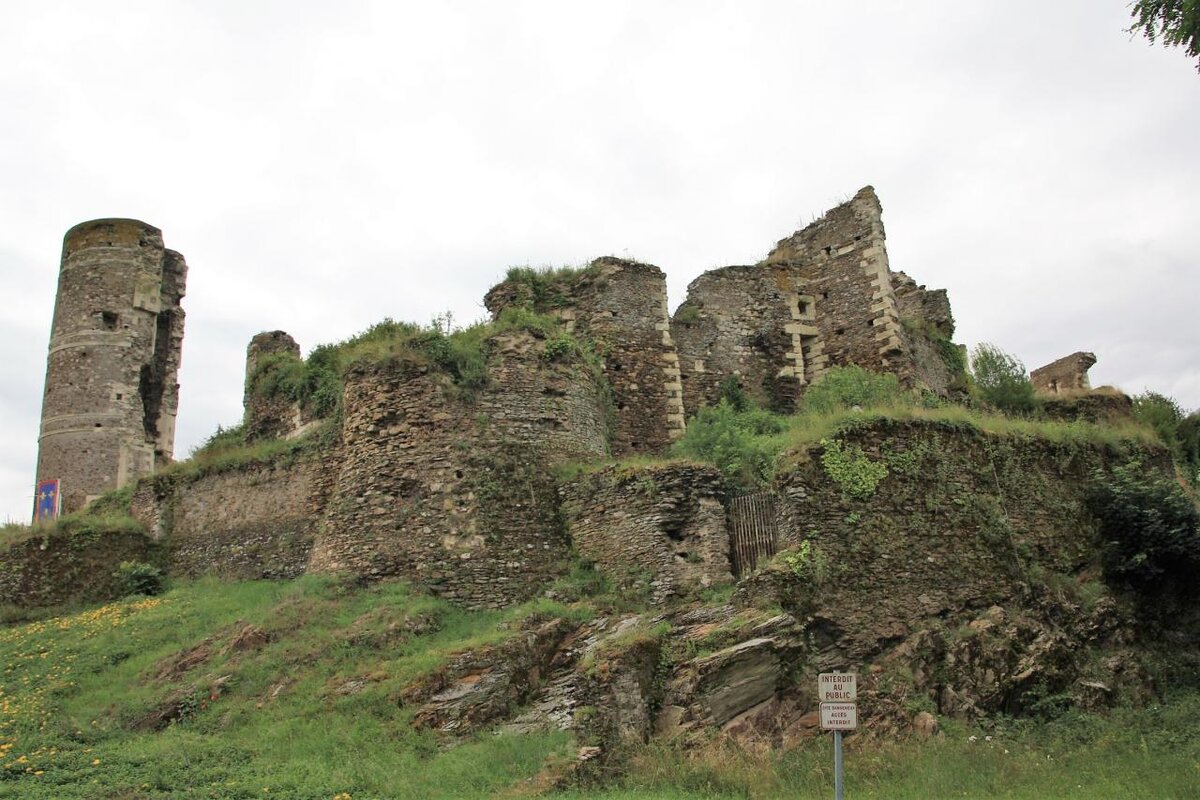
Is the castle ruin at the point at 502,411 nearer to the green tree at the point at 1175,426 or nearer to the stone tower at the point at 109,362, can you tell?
the stone tower at the point at 109,362

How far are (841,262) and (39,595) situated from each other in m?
20.7

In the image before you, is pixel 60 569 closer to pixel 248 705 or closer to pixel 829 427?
pixel 248 705

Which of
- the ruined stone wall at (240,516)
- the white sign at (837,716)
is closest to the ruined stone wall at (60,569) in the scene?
the ruined stone wall at (240,516)

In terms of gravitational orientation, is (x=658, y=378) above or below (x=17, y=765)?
above

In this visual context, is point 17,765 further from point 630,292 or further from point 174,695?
point 630,292

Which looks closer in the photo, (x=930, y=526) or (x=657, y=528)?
(x=930, y=526)

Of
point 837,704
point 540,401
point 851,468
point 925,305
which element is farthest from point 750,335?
point 837,704

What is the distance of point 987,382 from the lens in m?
27.4

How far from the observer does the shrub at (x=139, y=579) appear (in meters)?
21.2

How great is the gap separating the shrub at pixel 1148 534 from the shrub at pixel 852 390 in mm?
4852

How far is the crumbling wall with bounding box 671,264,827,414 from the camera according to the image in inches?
1024

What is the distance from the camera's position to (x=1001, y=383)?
26.9 metres

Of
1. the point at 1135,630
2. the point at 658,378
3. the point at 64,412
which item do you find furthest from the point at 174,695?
the point at 64,412

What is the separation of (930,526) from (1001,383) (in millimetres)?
11436
